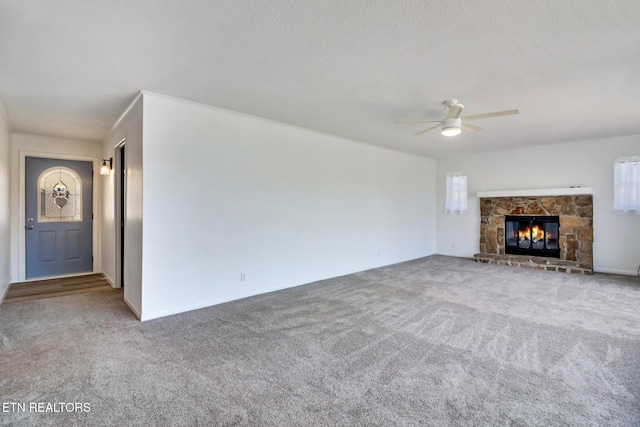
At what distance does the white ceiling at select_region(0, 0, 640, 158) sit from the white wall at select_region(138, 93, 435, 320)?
462 millimetres

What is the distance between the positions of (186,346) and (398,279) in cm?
348

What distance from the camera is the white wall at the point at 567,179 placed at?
18.0 feet

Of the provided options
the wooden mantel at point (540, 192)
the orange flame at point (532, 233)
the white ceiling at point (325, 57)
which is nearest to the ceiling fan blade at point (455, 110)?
the white ceiling at point (325, 57)

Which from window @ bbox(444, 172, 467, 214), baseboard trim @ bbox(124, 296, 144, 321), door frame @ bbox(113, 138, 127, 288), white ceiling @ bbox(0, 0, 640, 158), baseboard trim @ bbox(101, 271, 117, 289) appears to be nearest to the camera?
white ceiling @ bbox(0, 0, 640, 158)

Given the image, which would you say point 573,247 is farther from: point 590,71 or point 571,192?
point 590,71

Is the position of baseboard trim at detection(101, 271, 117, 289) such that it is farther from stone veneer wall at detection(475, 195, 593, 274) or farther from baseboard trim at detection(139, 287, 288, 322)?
stone veneer wall at detection(475, 195, 593, 274)

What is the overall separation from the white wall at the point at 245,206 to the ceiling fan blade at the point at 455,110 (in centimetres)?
217

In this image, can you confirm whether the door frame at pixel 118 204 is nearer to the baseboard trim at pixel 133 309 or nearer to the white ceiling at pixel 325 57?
the white ceiling at pixel 325 57

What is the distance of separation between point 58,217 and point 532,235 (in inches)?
361

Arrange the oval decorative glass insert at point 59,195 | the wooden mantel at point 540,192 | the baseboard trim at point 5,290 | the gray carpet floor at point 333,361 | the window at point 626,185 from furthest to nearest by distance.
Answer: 1. the wooden mantel at point 540,192
2. the window at point 626,185
3. the oval decorative glass insert at point 59,195
4. the baseboard trim at point 5,290
5. the gray carpet floor at point 333,361

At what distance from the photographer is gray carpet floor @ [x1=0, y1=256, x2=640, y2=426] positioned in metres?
1.84

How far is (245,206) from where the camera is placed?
413 centimetres

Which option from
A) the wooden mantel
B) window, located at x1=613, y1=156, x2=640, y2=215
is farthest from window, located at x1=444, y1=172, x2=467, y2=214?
window, located at x1=613, y1=156, x2=640, y2=215

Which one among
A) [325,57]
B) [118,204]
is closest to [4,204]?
[118,204]
